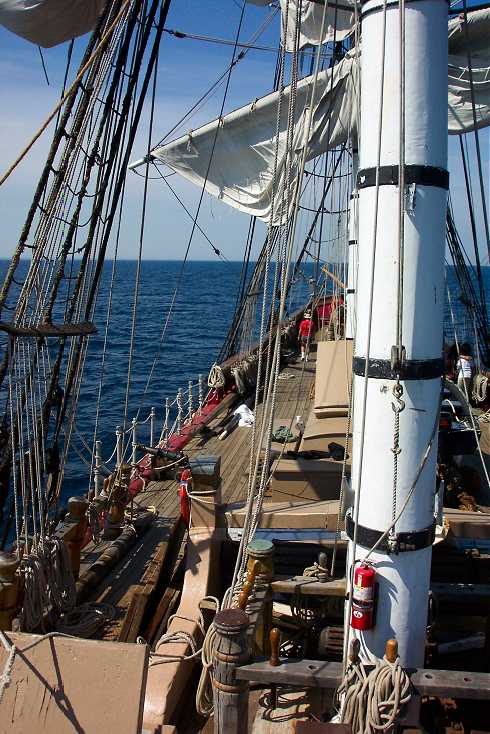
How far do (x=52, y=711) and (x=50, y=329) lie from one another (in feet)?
11.2

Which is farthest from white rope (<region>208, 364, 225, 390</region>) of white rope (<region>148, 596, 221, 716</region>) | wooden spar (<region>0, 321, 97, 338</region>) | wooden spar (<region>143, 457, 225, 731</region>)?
white rope (<region>148, 596, 221, 716</region>)

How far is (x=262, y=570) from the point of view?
4965 mm

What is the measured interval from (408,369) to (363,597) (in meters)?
1.41

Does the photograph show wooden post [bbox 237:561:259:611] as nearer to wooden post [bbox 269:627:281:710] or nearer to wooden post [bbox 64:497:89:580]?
wooden post [bbox 269:627:281:710]

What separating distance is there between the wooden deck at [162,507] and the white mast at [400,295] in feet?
7.65

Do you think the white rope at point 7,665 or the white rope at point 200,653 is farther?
the white rope at point 200,653

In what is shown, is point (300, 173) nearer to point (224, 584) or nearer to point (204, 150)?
point (224, 584)

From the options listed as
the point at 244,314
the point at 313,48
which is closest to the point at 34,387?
the point at 244,314

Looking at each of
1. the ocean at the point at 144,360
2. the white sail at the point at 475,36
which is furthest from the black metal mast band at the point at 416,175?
the white sail at the point at 475,36

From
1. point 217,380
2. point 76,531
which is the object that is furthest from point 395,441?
point 217,380

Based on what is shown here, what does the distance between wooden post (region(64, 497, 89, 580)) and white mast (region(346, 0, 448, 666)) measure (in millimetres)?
3497

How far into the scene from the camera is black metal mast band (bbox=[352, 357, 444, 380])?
3886 mm

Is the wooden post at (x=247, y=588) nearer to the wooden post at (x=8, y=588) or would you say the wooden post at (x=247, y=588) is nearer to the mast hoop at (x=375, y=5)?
the wooden post at (x=8, y=588)

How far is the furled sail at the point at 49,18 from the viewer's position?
306 inches
